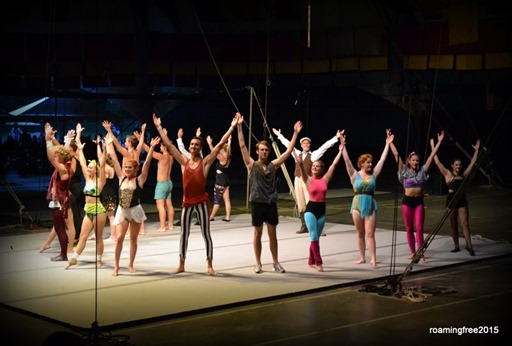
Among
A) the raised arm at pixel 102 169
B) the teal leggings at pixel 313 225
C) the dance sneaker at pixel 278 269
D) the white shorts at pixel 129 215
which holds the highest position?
the raised arm at pixel 102 169

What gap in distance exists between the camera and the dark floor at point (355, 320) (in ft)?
24.5

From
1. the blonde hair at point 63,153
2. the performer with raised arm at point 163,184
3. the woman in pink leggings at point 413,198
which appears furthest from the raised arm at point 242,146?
the performer with raised arm at point 163,184

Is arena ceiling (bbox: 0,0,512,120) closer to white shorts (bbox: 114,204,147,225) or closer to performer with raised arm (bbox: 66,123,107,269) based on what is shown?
performer with raised arm (bbox: 66,123,107,269)

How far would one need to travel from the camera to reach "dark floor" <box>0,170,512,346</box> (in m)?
7.46

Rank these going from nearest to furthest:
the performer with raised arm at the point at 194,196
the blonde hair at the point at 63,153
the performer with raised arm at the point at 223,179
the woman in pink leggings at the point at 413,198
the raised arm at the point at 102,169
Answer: the performer with raised arm at the point at 194,196, the raised arm at the point at 102,169, the blonde hair at the point at 63,153, the woman in pink leggings at the point at 413,198, the performer with raised arm at the point at 223,179

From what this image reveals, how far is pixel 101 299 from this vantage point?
900 centimetres

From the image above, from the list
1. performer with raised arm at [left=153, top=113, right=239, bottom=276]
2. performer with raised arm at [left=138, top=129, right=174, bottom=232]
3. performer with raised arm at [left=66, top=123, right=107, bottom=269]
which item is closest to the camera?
performer with raised arm at [left=153, top=113, right=239, bottom=276]

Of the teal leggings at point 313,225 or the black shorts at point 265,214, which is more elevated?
the black shorts at point 265,214

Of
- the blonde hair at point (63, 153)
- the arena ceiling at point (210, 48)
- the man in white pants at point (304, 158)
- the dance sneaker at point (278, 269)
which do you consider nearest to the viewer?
the dance sneaker at point (278, 269)

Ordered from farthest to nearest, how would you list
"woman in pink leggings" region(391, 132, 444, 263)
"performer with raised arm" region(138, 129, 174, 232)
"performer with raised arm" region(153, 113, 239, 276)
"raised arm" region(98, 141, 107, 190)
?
"performer with raised arm" region(138, 129, 174, 232) → "woman in pink leggings" region(391, 132, 444, 263) → "raised arm" region(98, 141, 107, 190) → "performer with raised arm" region(153, 113, 239, 276)

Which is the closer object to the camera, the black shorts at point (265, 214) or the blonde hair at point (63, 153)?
the black shorts at point (265, 214)

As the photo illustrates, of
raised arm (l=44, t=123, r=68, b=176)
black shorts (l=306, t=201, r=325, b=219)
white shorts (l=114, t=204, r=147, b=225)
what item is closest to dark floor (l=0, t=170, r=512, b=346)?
black shorts (l=306, t=201, r=325, b=219)

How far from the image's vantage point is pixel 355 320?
27.0 feet

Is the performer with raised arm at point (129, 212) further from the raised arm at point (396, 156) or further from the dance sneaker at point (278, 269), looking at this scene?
the raised arm at point (396, 156)
